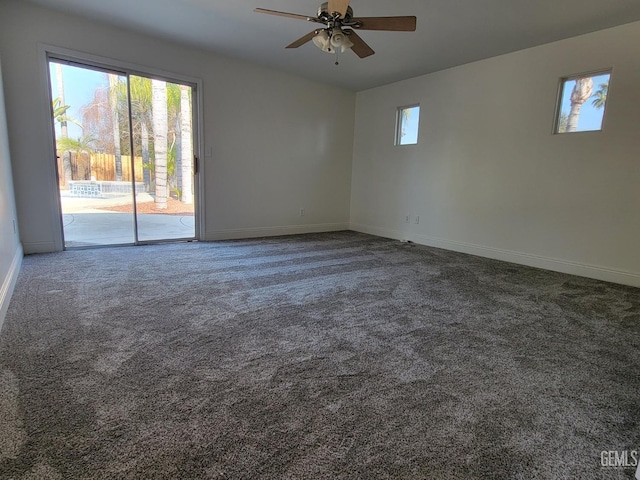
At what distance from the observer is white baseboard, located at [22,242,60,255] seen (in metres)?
3.79

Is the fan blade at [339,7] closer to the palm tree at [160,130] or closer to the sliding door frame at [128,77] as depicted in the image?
the sliding door frame at [128,77]

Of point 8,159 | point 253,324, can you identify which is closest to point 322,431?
point 253,324

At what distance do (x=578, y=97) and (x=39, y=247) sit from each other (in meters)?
6.61

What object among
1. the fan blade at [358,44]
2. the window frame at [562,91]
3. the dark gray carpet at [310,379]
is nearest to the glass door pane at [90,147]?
the dark gray carpet at [310,379]

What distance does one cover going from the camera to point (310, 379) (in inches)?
64.7

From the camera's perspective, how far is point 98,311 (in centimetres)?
236

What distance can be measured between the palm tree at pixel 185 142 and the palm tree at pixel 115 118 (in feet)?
2.65

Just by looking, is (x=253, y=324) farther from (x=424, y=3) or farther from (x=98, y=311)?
(x=424, y=3)

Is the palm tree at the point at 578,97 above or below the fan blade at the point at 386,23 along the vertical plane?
below

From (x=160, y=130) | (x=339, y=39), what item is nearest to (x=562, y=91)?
(x=339, y=39)

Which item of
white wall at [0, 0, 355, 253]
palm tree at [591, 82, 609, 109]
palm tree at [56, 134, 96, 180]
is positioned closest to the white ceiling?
white wall at [0, 0, 355, 253]

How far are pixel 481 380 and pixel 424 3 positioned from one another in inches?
129

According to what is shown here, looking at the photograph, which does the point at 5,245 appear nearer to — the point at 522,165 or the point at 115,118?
the point at 115,118

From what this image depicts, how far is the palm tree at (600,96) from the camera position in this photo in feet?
11.6
